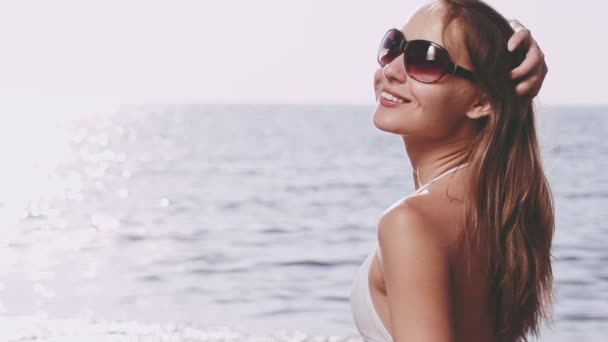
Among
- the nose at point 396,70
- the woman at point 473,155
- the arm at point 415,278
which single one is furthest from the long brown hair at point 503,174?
the arm at point 415,278

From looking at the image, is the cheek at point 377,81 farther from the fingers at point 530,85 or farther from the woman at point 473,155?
the fingers at point 530,85

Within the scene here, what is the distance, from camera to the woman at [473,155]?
94.2 inches

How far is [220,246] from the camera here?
15508 millimetres

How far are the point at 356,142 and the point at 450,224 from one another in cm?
4922

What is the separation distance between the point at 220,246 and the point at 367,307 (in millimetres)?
13133

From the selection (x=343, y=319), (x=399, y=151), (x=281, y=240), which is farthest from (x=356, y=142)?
(x=343, y=319)

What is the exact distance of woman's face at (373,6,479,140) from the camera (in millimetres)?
2516

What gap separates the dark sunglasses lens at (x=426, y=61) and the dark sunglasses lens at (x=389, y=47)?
0.34 feet

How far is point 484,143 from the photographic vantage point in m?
2.52

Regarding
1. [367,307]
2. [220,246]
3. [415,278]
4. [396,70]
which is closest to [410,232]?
[415,278]

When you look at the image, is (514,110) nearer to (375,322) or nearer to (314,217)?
(375,322)

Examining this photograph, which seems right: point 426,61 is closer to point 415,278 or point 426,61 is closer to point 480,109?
point 480,109

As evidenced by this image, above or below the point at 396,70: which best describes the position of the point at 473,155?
below

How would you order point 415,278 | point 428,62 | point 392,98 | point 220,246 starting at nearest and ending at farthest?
1. point 415,278
2. point 428,62
3. point 392,98
4. point 220,246
